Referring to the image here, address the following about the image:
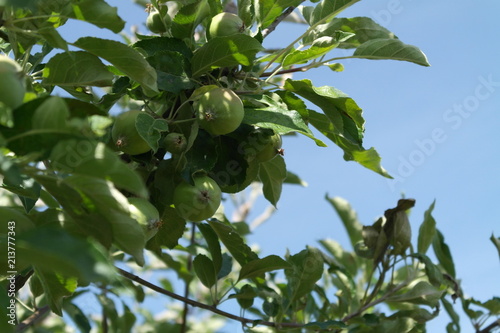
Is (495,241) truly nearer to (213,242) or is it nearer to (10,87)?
(213,242)

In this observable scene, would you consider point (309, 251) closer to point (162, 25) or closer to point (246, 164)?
point (246, 164)

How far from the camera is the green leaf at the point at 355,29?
1.59 meters

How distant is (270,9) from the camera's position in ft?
5.12

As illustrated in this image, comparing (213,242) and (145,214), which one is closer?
(145,214)

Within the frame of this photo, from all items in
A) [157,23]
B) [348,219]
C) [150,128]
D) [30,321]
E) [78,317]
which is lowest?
[78,317]

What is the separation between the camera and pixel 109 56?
1217 millimetres

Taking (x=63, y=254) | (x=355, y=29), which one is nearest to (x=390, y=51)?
(x=355, y=29)

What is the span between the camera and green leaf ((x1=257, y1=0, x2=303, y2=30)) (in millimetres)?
1555

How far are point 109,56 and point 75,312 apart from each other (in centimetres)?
124

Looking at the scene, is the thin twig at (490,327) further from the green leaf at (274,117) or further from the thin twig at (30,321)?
the thin twig at (30,321)

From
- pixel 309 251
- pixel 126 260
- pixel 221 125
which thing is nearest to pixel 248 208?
pixel 126 260

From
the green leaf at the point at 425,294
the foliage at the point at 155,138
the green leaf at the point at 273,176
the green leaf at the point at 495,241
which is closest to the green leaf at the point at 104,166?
the foliage at the point at 155,138

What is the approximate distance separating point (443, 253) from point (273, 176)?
3.52 feet

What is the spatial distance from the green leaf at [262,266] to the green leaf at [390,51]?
569mm
